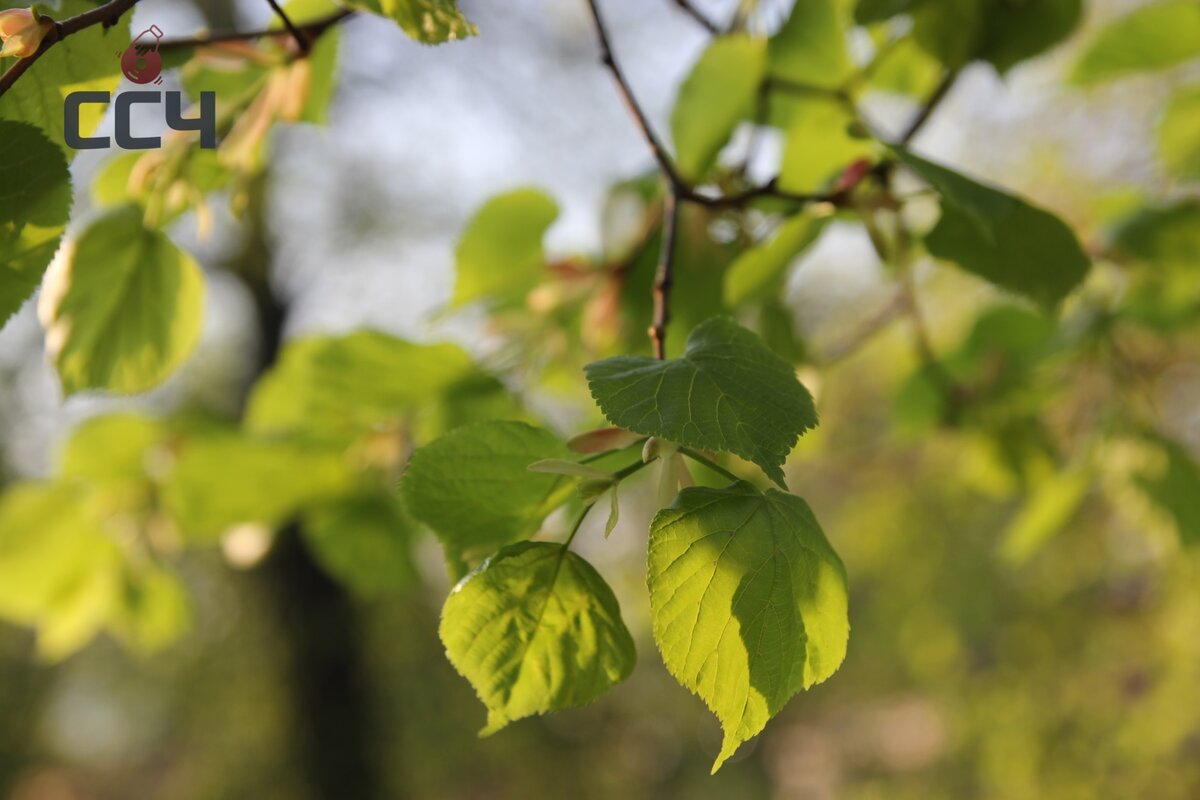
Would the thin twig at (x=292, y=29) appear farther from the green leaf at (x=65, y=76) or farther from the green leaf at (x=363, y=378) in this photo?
the green leaf at (x=363, y=378)

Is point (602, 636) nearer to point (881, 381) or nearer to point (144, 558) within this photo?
point (144, 558)

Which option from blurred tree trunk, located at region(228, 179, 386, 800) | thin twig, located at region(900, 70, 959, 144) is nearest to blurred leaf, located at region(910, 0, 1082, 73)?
thin twig, located at region(900, 70, 959, 144)

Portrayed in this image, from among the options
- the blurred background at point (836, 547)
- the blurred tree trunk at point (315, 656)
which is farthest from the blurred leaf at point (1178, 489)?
the blurred tree trunk at point (315, 656)

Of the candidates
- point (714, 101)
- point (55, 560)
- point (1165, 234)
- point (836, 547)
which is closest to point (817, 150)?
point (714, 101)

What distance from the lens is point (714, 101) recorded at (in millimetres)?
382

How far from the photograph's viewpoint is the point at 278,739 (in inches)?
120

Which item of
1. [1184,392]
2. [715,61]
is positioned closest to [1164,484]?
[715,61]

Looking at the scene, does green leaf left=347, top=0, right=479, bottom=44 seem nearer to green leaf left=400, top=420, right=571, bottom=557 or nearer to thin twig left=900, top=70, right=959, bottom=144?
green leaf left=400, top=420, right=571, bottom=557

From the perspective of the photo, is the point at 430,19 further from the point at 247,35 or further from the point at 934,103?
the point at 934,103

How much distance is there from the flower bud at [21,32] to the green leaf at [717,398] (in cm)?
12

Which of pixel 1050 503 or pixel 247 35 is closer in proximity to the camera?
pixel 247 35

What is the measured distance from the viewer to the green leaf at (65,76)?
0.20 meters

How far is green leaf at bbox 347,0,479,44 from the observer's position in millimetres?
202

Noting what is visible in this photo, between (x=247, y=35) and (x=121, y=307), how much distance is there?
0.10m
